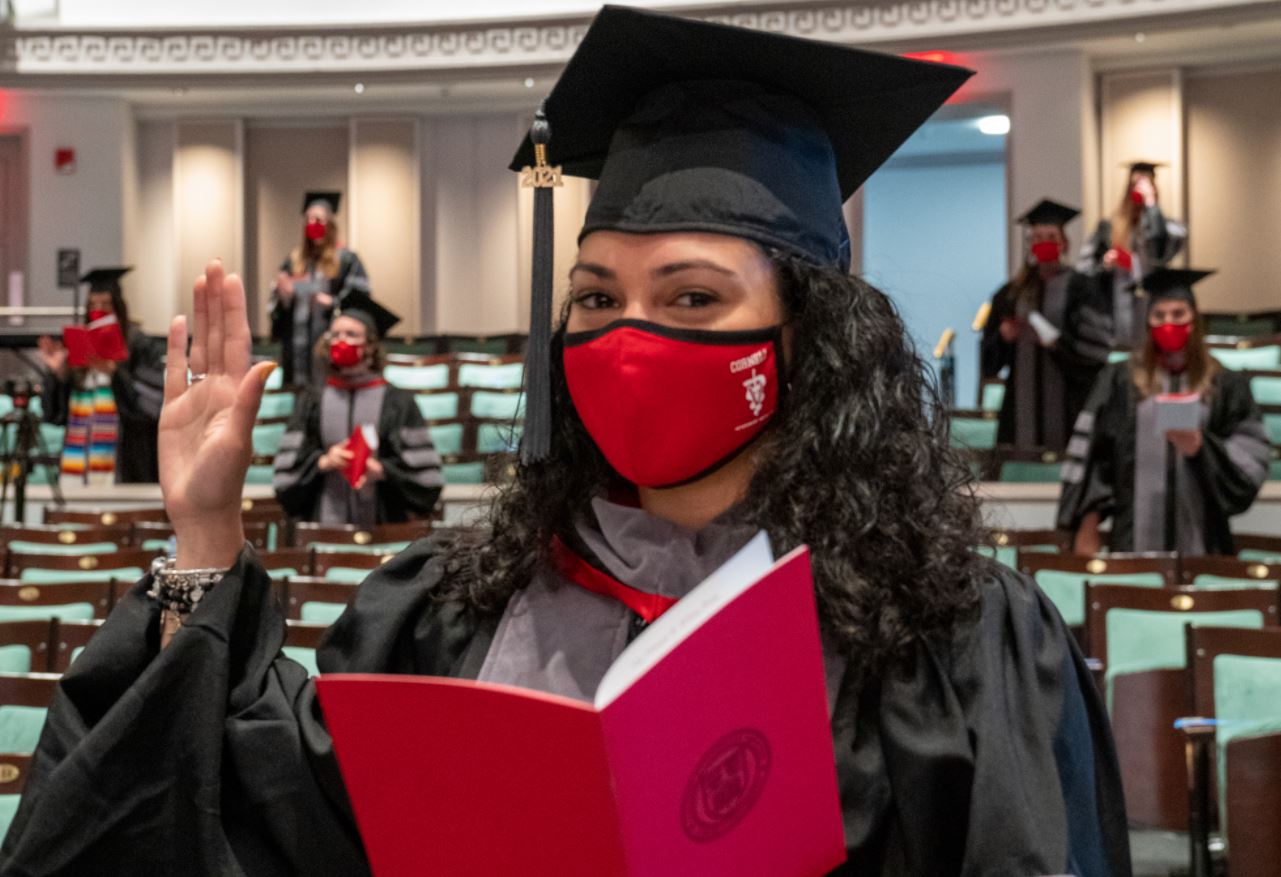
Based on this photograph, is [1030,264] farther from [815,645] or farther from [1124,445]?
[815,645]

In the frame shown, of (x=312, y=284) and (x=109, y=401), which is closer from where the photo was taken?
(x=109, y=401)

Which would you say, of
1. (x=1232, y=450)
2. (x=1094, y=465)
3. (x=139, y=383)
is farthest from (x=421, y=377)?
(x=1232, y=450)

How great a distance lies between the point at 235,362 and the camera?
163 cm

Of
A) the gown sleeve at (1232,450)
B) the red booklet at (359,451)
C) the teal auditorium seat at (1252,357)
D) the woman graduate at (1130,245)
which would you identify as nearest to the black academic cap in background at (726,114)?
the gown sleeve at (1232,450)

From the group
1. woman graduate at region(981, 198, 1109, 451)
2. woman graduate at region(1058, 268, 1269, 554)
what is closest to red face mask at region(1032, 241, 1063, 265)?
woman graduate at region(981, 198, 1109, 451)

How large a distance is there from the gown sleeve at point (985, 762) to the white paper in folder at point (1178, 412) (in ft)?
16.4

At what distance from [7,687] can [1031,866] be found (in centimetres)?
257

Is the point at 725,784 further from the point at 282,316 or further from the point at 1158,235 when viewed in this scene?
the point at 282,316

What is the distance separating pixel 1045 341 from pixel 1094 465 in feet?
11.2

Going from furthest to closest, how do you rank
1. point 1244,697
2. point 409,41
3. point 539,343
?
point 409,41, point 1244,697, point 539,343

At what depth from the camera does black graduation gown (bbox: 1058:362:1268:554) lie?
6.70m

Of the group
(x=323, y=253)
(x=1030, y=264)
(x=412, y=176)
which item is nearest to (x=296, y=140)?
(x=412, y=176)

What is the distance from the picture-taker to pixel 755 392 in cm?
156

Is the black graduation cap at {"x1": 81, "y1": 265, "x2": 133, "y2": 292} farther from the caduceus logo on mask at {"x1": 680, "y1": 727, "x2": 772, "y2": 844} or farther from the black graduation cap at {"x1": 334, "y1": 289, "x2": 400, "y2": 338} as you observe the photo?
the caduceus logo on mask at {"x1": 680, "y1": 727, "x2": 772, "y2": 844}
